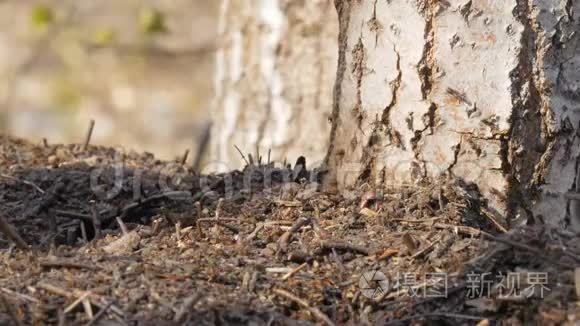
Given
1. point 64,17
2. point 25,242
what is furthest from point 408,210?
point 64,17

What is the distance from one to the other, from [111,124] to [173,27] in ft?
3.15

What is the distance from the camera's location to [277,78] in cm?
525

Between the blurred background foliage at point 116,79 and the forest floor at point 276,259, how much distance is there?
5067mm

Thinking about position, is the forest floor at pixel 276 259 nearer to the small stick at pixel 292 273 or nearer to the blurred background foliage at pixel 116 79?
the small stick at pixel 292 273

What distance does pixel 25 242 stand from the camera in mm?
2615

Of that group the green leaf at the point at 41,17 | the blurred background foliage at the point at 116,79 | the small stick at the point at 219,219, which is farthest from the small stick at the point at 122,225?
the blurred background foliage at the point at 116,79

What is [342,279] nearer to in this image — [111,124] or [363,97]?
[363,97]

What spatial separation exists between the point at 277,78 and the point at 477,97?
264 centimetres

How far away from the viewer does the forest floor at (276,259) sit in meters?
2.16

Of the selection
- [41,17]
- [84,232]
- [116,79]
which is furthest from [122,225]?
[116,79]

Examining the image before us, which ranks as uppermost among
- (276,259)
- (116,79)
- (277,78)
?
(116,79)

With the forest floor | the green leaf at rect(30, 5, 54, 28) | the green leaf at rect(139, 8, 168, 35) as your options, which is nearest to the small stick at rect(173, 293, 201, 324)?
the forest floor

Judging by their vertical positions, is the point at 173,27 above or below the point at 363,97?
above

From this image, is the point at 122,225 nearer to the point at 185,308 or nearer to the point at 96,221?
the point at 96,221
